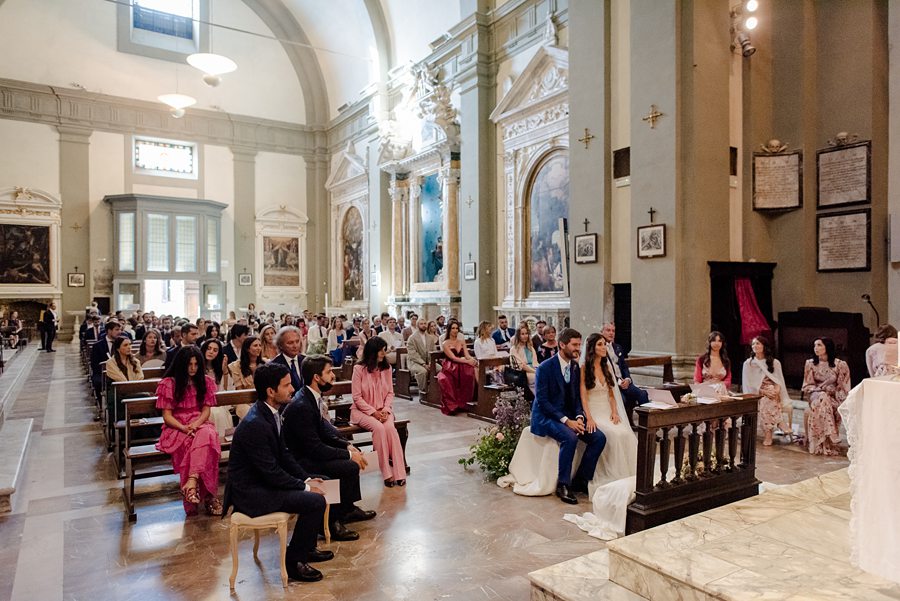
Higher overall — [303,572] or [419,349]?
[419,349]

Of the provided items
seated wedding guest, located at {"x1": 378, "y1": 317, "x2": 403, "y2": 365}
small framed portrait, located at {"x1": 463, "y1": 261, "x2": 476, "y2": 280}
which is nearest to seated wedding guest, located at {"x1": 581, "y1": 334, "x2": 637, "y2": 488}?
seated wedding guest, located at {"x1": 378, "y1": 317, "x2": 403, "y2": 365}

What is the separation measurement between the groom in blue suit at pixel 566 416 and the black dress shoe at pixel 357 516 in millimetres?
1523

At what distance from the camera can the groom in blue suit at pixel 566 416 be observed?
484 cm

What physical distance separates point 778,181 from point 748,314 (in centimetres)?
210

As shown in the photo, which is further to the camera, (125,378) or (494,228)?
(494,228)

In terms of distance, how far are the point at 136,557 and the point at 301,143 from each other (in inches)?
844

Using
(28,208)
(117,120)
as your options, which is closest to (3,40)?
(117,120)

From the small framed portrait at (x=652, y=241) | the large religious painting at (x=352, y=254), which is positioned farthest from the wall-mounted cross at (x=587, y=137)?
the large religious painting at (x=352, y=254)

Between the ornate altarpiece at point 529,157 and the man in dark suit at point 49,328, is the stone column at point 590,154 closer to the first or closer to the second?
the ornate altarpiece at point 529,157

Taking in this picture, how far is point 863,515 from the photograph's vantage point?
7.79ft

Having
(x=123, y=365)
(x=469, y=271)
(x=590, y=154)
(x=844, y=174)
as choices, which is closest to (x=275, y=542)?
(x=123, y=365)

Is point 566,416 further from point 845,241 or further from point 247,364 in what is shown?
point 845,241

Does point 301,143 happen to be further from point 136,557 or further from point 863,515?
point 863,515

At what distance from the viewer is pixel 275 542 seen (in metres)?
4.06
